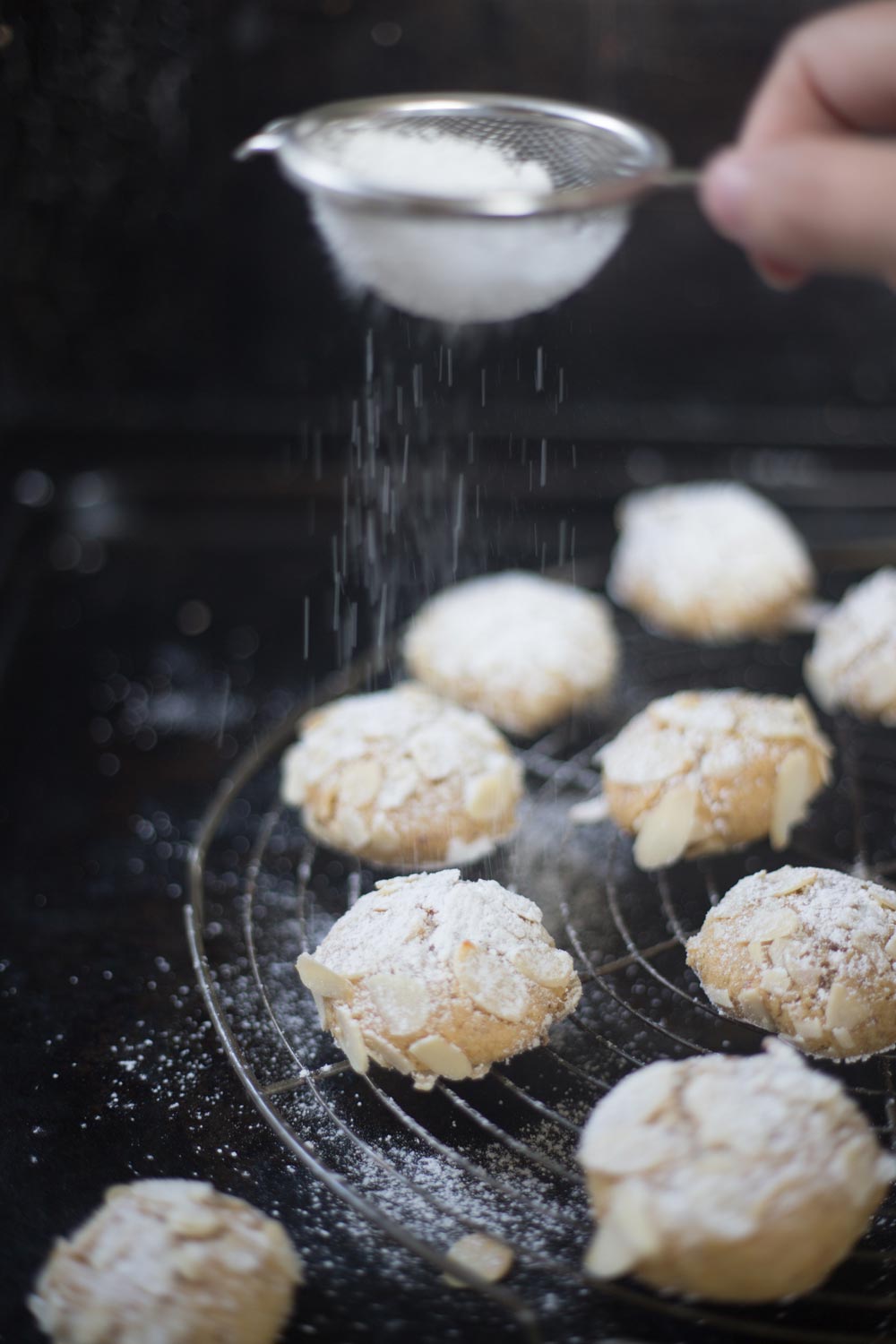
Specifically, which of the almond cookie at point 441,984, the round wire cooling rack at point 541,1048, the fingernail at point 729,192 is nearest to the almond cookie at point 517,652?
the round wire cooling rack at point 541,1048

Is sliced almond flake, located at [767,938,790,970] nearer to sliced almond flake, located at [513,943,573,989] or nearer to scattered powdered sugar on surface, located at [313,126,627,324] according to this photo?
sliced almond flake, located at [513,943,573,989]

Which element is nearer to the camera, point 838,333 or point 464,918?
point 464,918

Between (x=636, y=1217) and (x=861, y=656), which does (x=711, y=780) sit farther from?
(x=636, y=1217)

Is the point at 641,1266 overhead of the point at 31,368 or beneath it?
beneath

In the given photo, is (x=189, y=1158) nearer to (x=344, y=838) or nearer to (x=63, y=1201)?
(x=63, y=1201)

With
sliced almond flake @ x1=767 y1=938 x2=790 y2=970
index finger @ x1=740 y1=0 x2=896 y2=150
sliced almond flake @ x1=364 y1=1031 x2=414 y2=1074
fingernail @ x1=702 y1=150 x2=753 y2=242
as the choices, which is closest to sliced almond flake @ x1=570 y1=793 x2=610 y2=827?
sliced almond flake @ x1=767 y1=938 x2=790 y2=970

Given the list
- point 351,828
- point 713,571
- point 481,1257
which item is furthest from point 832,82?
point 481,1257

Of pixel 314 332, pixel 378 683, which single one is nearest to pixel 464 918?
pixel 378 683
